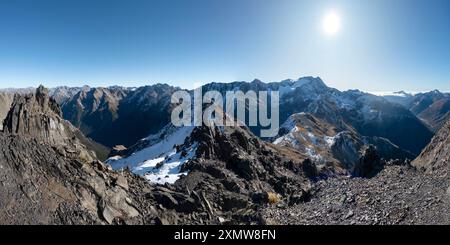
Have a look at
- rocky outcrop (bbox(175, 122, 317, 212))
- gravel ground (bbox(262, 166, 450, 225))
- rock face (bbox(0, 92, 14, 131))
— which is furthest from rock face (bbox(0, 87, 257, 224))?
rock face (bbox(0, 92, 14, 131))

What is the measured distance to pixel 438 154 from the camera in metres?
57.0

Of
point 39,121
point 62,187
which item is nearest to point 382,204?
point 62,187

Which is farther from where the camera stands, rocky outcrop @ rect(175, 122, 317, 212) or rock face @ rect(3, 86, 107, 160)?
rocky outcrop @ rect(175, 122, 317, 212)

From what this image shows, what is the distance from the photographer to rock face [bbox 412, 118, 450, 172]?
52031mm

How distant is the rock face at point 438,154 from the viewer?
52.0m

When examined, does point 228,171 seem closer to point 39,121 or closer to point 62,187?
point 39,121

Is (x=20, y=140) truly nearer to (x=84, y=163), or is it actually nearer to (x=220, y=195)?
(x=84, y=163)

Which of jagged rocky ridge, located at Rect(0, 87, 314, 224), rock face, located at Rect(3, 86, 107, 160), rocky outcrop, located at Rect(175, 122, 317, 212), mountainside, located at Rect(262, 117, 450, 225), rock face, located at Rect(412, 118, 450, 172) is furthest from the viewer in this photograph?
rocky outcrop, located at Rect(175, 122, 317, 212)

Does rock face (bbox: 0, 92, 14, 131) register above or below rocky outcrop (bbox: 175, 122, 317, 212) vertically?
above

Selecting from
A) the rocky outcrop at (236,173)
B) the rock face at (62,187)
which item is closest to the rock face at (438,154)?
the rocky outcrop at (236,173)

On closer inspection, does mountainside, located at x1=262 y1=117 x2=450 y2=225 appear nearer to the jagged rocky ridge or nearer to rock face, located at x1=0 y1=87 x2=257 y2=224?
the jagged rocky ridge
